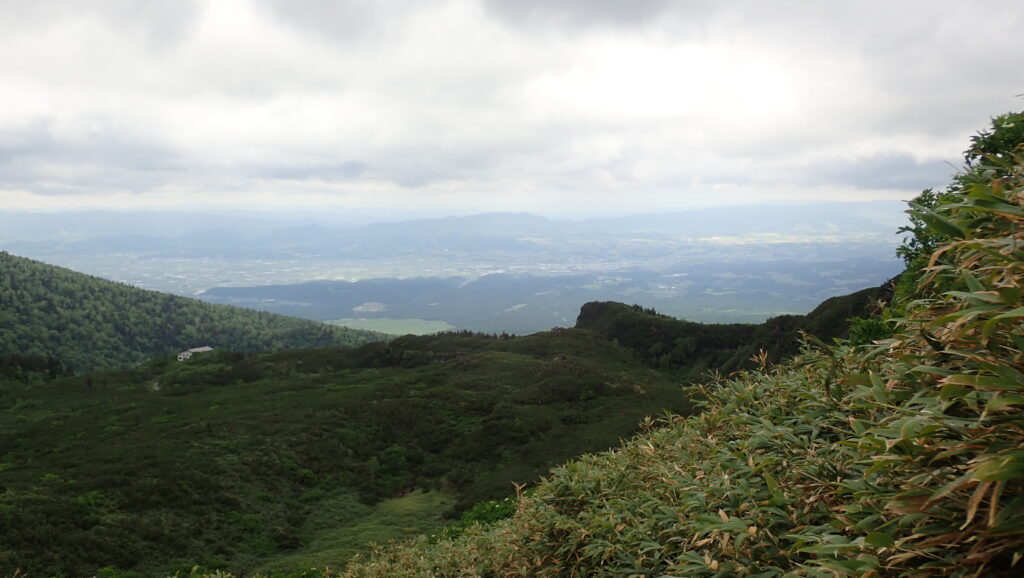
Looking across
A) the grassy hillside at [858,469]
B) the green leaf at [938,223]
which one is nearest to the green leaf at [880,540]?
the grassy hillside at [858,469]

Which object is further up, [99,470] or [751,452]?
[751,452]

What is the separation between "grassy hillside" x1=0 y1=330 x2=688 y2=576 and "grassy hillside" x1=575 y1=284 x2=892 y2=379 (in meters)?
5.36

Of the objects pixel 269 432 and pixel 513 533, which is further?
pixel 269 432

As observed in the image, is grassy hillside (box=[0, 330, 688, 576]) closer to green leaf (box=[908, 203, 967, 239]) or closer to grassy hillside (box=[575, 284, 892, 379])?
grassy hillside (box=[575, 284, 892, 379])

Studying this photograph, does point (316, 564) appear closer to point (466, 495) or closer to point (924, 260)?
point (466, 495)

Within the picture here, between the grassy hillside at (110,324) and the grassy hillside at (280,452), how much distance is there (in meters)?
59.9

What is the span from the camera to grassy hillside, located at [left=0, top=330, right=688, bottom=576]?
695 inches

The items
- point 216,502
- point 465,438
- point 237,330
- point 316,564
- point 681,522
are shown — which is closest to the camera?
point 681,522

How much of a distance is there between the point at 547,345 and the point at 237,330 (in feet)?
294

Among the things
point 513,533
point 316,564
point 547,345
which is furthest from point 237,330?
point 513,533

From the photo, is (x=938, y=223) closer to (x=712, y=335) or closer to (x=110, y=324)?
(x=712, y=335)

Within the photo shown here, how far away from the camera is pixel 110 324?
109250 millimetres

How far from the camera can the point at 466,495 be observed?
22016mm

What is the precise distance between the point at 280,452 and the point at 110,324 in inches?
4338
